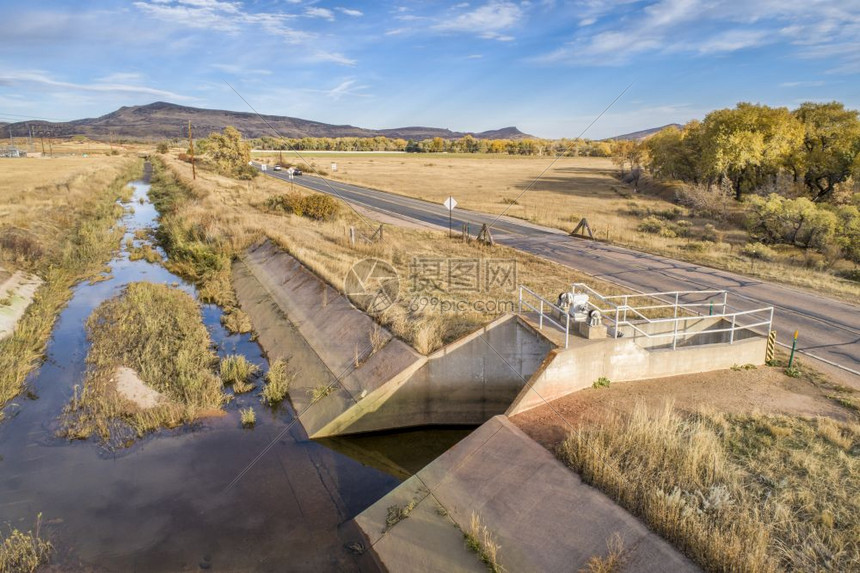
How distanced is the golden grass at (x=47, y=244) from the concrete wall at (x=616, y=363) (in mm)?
15461

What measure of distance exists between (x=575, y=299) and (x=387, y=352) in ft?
17.9

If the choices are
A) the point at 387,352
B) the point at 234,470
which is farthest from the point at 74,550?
the point at 387,352

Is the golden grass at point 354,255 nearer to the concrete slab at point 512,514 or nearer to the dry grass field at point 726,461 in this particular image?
the concrete slab at point 512,514

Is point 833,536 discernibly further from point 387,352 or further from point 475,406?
point 387,352

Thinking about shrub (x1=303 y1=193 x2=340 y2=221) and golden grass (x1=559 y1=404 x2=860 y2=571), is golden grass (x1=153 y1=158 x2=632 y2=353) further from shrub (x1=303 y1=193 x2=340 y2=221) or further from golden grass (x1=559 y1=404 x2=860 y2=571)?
golden grass (x1=559 y1=404 x2=860 y2=571)

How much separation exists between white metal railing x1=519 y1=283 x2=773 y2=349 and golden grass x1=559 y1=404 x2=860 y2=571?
2794 millimetres

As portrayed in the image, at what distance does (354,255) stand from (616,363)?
1797 cm

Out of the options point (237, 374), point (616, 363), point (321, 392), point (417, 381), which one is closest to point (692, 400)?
point (616, 363)

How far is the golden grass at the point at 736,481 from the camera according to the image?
6.96m

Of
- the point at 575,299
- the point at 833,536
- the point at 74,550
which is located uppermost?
the point at 575,299

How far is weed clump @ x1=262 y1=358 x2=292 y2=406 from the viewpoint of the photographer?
→ 50.4 feet

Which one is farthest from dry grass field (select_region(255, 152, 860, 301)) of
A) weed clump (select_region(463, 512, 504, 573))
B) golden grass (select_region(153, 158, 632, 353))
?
weed clump (select_region(463, 512, 504, 573))

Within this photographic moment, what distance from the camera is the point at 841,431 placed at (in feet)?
34.4

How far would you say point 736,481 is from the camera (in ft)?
27.6
